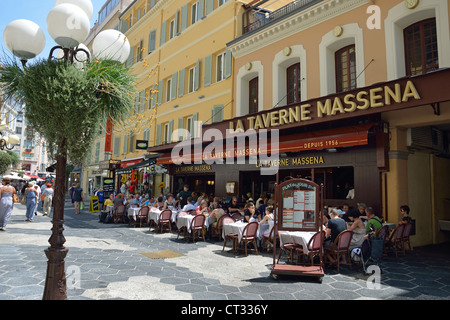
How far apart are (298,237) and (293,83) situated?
769 cm

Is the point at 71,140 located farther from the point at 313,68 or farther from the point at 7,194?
the point at 313,68

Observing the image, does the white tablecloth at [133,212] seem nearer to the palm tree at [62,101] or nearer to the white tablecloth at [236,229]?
the white tablecloth at [236,229]

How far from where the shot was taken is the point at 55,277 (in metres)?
3.43

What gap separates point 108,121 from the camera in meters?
4.06

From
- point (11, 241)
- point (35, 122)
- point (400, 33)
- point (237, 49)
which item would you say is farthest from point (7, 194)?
point (400, 33)

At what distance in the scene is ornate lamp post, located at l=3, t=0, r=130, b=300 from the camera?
11.3 ft

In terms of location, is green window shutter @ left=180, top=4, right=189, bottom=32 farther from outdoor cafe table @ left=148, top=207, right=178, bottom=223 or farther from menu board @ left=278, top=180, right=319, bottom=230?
menu board @ left=278, top=180, right=319, bottom=230

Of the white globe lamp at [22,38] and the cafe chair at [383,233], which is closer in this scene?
the white globe lamp at [22,38]

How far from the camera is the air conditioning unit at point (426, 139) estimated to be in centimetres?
933

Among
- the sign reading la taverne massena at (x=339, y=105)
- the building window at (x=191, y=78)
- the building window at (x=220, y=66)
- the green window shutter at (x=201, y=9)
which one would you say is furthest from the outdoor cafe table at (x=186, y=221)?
the green window shutter at (x=201, y=9)

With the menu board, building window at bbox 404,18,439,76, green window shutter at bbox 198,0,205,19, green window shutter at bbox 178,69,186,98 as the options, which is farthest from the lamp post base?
green window shutter at bbox 198,0,205,19

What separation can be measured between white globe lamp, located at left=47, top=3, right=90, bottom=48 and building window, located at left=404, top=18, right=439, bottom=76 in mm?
9050

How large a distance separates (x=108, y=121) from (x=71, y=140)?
0.59 meters

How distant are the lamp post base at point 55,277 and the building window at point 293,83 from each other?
10560 millimetres
